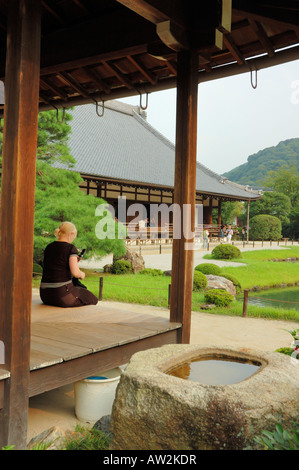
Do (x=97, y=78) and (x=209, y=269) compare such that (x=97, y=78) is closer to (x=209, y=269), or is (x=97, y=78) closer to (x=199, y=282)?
(x=199, y=282)

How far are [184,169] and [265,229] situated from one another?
2626 cm

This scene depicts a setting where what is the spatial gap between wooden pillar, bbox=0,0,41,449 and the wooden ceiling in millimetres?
677

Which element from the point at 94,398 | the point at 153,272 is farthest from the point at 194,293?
the point at 94,398

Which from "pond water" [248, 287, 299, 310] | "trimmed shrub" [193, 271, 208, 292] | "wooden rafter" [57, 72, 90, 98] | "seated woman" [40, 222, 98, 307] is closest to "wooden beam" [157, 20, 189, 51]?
"wooden rafter" [57, 72, 90, 98]

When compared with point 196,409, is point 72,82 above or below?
above

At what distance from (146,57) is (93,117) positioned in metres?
19.5

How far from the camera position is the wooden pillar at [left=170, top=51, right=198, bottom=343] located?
338 centimetres

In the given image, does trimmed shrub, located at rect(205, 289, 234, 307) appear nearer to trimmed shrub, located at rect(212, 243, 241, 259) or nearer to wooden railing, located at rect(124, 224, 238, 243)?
trimmed shrub, located at rect(212, 243, 241, 259)

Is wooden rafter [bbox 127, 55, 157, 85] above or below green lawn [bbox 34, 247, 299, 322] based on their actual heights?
above

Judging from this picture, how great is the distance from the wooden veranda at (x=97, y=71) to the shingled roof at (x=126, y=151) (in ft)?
38.2

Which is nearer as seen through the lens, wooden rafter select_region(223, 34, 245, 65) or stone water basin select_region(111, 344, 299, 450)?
stone water basin select_region(111, 344, 299, 450)

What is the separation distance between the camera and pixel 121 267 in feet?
36.6

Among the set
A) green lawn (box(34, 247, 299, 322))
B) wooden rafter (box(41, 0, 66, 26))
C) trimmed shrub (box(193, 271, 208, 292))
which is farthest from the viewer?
trimmed shrub (box(193, 271, 208, 292))
